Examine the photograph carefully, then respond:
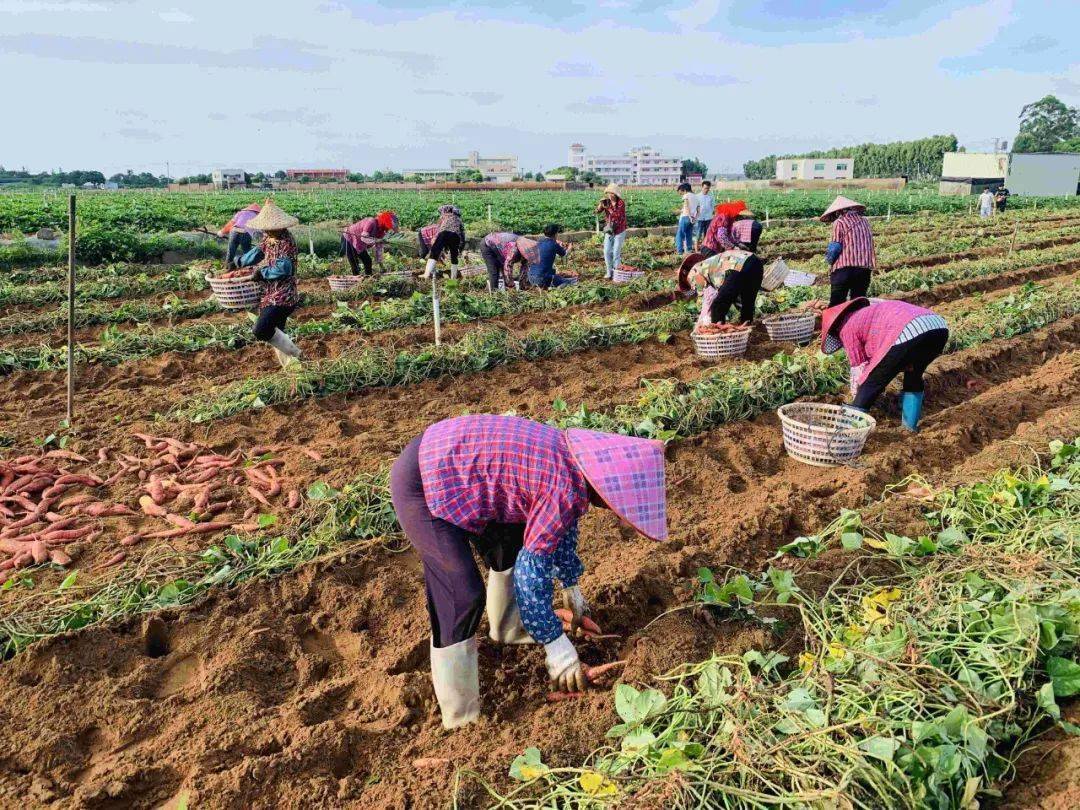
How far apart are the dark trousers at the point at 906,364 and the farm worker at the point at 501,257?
5.39 m

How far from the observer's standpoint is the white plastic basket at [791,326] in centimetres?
734

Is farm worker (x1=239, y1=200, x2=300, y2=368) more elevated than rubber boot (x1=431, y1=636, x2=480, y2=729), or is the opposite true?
farm worker (x1=239, y1=200, x2=300, y2=368)

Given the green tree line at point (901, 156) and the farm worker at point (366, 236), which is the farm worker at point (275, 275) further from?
the green tree line at point (901, 156)

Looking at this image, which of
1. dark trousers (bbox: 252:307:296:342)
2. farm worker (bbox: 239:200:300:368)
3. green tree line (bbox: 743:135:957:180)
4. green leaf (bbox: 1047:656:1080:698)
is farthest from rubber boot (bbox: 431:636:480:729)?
green tree line (bbox: 743:135:957:180)

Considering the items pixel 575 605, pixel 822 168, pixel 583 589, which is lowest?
pixel 583 589

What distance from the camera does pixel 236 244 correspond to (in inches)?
378

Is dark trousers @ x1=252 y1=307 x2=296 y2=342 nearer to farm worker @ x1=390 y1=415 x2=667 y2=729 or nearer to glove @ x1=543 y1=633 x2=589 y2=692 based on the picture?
farm worker @ x1=390 y1=415 x2=667 y2=729

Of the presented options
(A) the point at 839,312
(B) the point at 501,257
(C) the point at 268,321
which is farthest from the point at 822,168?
(C) the point at 268,321

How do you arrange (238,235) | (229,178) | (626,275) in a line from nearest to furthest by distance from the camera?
(238,235)
(626,275)
(229,178)

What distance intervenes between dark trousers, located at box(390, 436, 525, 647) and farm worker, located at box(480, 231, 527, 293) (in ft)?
23.2

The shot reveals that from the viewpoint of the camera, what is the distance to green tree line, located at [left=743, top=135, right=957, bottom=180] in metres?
77.1

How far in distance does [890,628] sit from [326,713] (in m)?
2.09

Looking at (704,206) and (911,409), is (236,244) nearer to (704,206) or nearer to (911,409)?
(704,206)

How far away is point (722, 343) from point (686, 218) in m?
7.03
